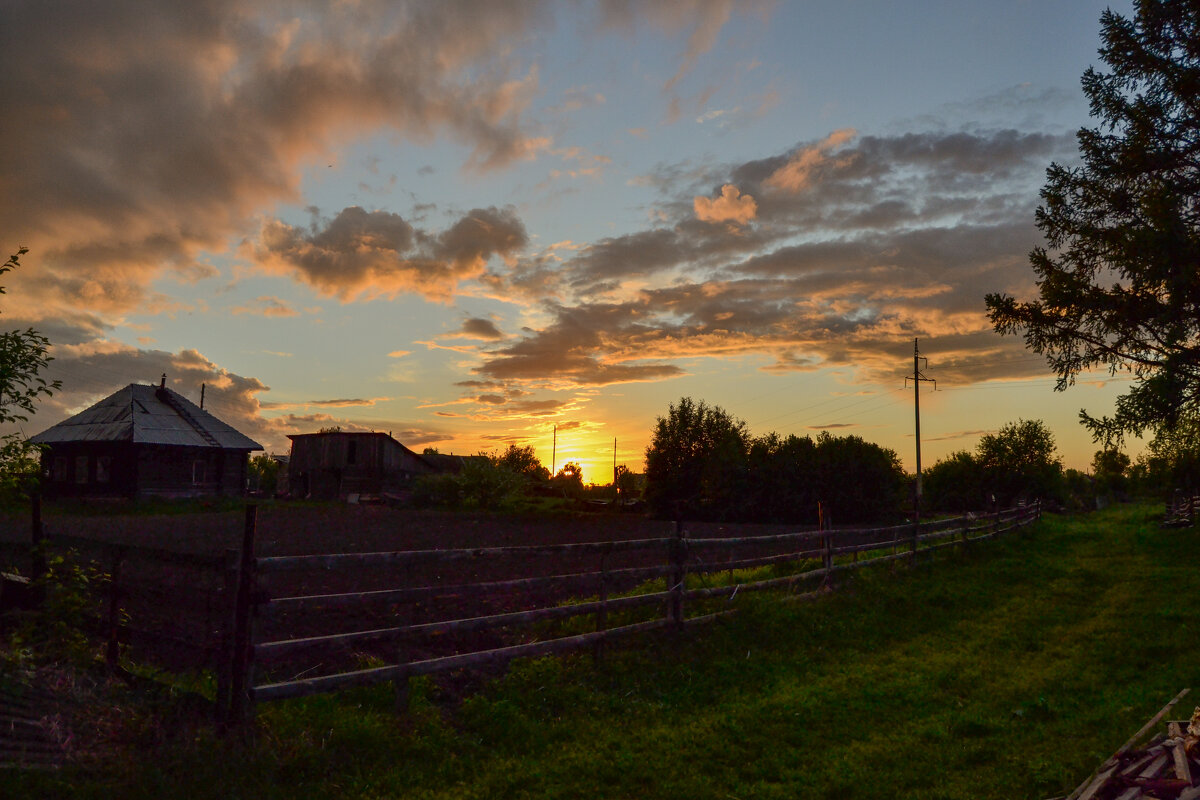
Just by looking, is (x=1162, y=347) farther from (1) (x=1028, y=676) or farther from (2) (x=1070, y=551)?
(1) (x=1028, y=676)

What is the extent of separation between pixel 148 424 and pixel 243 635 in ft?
138

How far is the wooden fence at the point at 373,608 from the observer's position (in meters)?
6.04

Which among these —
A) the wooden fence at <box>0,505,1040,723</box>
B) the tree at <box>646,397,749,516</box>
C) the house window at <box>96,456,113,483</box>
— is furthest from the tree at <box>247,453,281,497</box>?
the wooden fence at <box>0,505,1040,723</box>

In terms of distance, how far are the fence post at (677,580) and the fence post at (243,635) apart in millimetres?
5418

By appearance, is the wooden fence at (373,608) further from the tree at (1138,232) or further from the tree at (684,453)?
the tree at (684,453)

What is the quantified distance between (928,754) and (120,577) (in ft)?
25.7

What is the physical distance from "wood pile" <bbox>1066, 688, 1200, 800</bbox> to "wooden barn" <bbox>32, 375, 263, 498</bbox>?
146 ft

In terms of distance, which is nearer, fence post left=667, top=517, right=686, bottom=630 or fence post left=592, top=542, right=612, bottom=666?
fence post left=592, top=542, right=612, bottom=666

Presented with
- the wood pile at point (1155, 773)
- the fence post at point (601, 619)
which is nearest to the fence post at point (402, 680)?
the fence post at point (601, 619)

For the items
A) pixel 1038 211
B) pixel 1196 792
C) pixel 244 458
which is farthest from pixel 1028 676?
pixel 244 458

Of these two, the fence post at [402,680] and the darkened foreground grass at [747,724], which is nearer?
the darkened foreground grass at [747,724]

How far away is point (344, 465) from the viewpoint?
5781 cm

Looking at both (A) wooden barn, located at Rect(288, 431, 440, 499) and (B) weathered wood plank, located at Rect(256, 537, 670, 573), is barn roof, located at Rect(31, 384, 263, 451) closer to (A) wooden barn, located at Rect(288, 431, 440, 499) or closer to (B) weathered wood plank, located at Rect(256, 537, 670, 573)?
(A) wooden barn, located at Rect(288, 431, 440, 499)

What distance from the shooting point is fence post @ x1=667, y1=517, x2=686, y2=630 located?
389 inches
